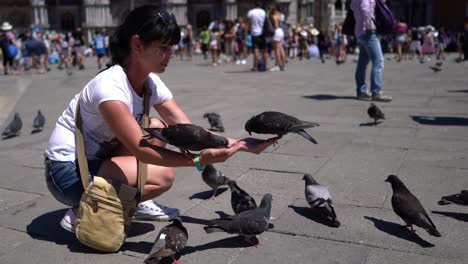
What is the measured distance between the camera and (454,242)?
2969 millimetres

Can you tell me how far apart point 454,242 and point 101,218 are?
212 cm

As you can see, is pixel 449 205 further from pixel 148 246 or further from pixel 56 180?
pixel 56 180

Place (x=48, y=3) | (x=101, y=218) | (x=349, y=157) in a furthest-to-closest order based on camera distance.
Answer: (x=48, y=3) → (x=349, y=157) → (x=101, y=218)

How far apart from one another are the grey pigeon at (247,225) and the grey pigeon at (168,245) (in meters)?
0.25

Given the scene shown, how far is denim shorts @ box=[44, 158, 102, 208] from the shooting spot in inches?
119

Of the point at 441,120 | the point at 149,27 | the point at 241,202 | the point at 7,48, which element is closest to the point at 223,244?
the point at 241,202

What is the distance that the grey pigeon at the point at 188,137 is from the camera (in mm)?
2656

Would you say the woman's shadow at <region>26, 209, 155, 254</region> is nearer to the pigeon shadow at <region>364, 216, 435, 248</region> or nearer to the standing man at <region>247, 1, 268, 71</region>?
the pigeon shadow at <region>364, 216, 435, 248</region>

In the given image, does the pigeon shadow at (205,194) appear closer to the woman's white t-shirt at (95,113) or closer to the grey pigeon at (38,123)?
the woman's white t-shirt at (95,113)

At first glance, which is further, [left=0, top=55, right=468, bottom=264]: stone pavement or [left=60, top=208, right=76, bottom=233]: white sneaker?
[left=60, top=208, right=76, bottom=233]: white sneaker

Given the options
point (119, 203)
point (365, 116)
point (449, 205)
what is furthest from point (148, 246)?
point (365, 116)

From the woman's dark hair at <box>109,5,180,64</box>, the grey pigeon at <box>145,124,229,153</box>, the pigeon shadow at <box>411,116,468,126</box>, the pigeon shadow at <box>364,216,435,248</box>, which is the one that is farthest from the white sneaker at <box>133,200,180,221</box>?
the pigeon shadow at <box>411,116,468,126</box>

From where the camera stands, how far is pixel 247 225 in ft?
9.45

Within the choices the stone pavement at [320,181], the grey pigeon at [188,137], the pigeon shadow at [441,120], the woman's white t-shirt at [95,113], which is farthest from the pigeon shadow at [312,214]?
the pigeon shadow at [441,120]
